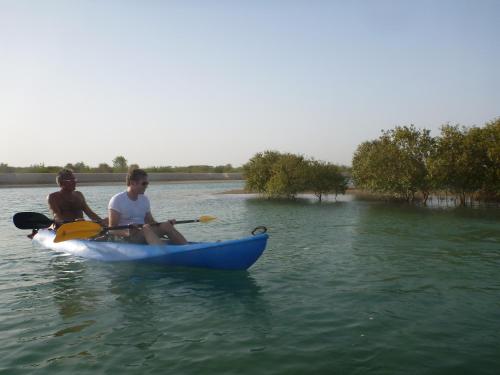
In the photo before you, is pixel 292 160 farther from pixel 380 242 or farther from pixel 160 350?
pixel 160 350

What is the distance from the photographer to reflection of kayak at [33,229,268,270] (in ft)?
29.8

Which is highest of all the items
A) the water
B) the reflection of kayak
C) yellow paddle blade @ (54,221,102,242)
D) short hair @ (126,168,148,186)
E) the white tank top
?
short hair @ (126,168,148,186)

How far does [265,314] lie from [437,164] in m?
24.3

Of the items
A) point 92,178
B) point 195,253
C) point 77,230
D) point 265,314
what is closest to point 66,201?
point 77,230

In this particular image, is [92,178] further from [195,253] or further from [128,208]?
[195,253]

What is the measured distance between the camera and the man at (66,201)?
37.8 ft

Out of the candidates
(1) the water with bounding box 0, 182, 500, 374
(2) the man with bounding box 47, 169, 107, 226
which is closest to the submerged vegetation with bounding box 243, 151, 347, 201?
(1) the water with bounding box 0, 182, 500, 374

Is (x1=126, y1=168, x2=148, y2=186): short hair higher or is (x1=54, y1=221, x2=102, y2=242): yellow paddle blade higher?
(x1=126, y1=168, x2=148, y2=186): short hair

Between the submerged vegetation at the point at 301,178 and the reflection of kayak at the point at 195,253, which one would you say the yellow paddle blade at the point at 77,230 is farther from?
the submerged vegetation at the point at 301,178

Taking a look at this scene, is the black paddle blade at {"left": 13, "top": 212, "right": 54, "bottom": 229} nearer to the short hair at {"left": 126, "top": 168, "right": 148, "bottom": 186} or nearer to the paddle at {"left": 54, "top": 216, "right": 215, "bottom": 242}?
the paddle at {"left": 54, "top": 216, "right": 215, "bottom": 242}

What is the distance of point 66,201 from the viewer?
11797mm

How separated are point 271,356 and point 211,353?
0.76 m

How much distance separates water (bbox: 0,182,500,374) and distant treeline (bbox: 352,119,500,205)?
16.7 m

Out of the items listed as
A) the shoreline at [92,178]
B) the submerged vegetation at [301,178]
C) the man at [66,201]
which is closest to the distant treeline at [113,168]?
the shoreline at [92,178]
